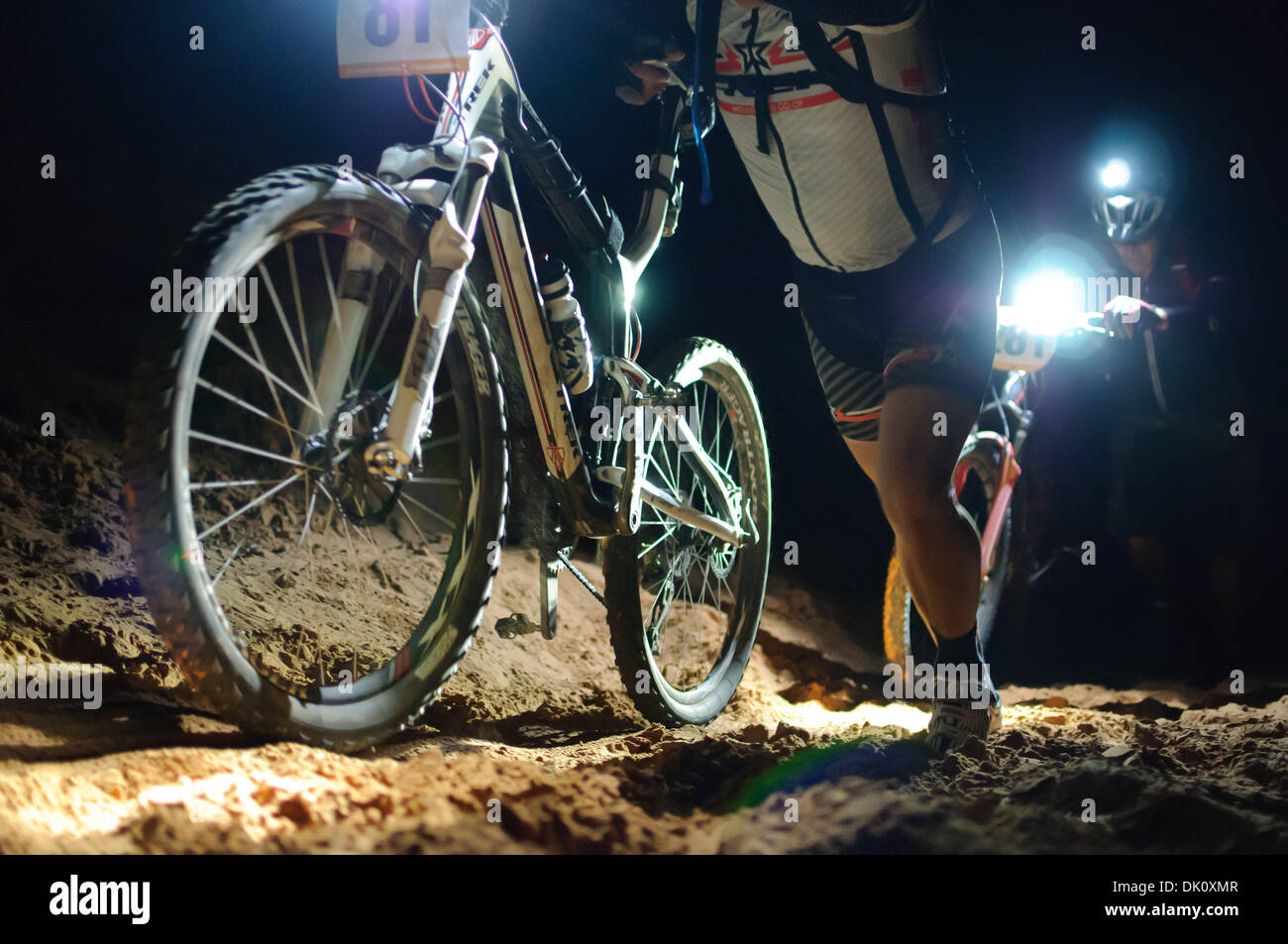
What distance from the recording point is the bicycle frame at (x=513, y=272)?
131 centimetres

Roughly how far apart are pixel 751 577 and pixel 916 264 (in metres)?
1.03

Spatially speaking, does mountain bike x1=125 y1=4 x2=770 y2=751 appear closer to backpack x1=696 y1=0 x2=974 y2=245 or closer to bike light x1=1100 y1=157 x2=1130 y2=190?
backpack x1=696 y1=0 x2=974 y2=245

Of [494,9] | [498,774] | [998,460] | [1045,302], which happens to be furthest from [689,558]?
[1045,302]

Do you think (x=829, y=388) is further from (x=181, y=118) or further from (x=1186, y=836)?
(x=181, y=118)

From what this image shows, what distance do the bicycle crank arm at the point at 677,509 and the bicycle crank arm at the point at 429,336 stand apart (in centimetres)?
60

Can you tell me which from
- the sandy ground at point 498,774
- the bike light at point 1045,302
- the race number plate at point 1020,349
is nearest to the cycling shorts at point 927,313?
the sandy ground at point 498,774

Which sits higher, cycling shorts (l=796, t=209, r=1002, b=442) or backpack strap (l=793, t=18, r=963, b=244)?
backpack strap (l=793, t=18, r=963, b=244)

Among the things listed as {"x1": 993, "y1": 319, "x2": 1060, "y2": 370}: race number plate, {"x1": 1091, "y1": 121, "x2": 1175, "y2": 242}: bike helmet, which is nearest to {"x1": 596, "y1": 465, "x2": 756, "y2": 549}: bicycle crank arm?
{"x1": 993, "y1": 319, "x2": 1060, "y2": 370}: race number plate

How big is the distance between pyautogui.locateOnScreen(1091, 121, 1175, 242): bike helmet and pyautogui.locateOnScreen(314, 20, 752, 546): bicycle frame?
129 inches

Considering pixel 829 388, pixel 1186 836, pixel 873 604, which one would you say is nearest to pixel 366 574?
pixel 829 388

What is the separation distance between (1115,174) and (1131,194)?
14 centimetres

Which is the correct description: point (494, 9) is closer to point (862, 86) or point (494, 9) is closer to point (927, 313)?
point (862, 86)

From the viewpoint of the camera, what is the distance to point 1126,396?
4570mm

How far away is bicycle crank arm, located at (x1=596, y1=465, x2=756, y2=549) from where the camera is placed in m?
1.88
